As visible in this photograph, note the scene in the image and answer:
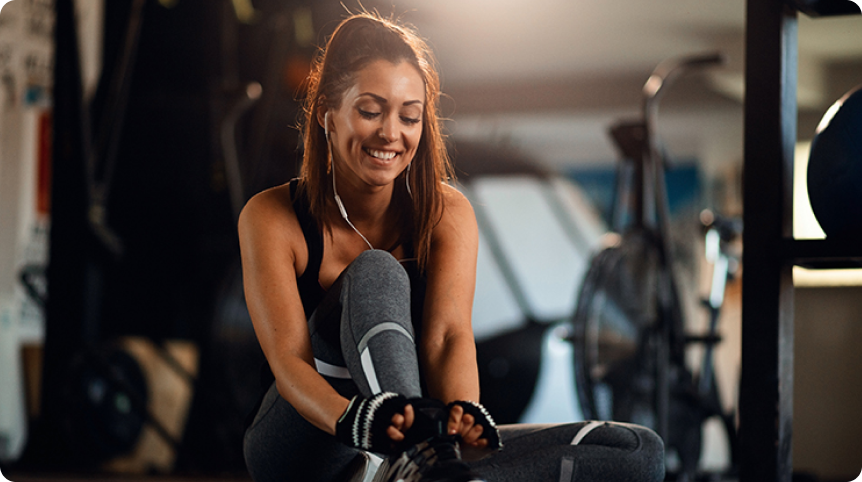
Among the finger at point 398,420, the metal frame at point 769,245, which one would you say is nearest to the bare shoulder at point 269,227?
the finger at point 398,420

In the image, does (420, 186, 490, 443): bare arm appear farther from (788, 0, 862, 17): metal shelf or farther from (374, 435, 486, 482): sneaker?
(788, 0, 862, 17): metal shelf

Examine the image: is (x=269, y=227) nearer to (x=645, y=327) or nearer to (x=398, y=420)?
(x=398, y=420)

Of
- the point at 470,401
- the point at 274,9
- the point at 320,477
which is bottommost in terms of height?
the point at 320,477

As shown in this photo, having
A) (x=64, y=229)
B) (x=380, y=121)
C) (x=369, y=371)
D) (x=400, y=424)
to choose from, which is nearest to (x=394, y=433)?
(x=400, y=424)

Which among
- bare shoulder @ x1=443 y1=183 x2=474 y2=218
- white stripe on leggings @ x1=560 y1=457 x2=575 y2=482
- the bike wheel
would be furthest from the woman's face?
the bike wheel

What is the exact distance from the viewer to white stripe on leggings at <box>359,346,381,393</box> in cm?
95

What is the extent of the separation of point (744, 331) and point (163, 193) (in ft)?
8.67

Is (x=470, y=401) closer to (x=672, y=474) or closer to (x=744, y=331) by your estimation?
(x=744, y=331)

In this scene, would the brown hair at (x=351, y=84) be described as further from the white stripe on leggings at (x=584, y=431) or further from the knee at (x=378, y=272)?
the white stripe on leggings at (x=584, y=431)

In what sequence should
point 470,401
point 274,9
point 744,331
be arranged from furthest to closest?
point 274,9
point 744,331
point 470,401

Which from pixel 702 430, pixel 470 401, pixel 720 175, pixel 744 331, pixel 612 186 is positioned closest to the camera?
pixel 470 401

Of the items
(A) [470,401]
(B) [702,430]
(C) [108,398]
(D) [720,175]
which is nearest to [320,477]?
(A) [470,401]

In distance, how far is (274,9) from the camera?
3139 millimetres

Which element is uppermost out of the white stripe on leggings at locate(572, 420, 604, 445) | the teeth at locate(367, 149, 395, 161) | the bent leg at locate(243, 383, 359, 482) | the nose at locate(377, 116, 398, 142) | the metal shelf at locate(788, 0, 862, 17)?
the metal shelf at locate(788, 0, 862, 17)
